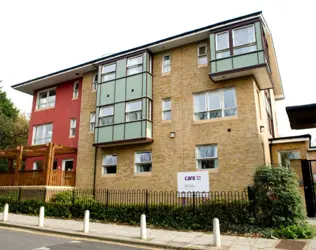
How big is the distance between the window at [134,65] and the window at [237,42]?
5.22 meters

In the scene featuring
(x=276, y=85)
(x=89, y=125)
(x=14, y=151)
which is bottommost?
(x=14, y=151)

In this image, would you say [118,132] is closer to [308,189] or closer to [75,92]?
[75,92]

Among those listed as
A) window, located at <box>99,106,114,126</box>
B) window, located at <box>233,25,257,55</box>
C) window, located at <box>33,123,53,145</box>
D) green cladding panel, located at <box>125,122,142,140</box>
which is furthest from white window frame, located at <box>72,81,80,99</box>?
window, located at <box>233,25,257,55</box>

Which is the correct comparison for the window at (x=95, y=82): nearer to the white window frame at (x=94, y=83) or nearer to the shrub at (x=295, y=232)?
the white window frame at (x=94, y=83)

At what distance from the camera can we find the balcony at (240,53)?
14641mm

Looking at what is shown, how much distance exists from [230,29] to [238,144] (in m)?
6.55

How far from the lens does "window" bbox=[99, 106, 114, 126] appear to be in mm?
18781

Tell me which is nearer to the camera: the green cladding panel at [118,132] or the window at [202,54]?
the window at [202,54]

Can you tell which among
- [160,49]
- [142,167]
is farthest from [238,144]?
[160,49]

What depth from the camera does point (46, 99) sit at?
2392 centimetres

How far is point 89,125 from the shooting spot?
2023 cm

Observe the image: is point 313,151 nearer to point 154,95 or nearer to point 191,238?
point 154,95

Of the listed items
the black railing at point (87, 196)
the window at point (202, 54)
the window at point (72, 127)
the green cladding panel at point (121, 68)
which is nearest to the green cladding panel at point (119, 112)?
the green cladding panel at point (121, 68)

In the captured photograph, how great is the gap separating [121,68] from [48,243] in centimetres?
1288
